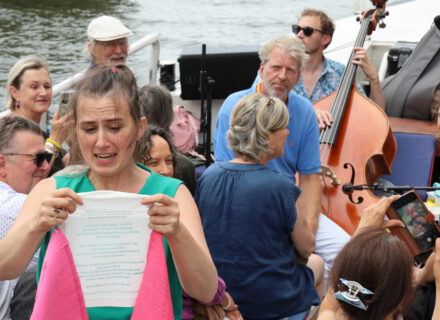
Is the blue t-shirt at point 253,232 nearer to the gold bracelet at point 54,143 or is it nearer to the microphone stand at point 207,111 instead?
the gold bracelet at point 54,143

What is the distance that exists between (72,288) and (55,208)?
0.19 metres

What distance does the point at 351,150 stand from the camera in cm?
336

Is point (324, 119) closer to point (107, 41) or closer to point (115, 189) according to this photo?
point (107, 41)

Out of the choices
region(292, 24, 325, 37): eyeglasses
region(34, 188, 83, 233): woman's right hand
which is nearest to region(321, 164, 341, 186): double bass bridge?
region(292, 24, 325, 37): eyeglasses

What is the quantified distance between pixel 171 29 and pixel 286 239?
10607 millimetres

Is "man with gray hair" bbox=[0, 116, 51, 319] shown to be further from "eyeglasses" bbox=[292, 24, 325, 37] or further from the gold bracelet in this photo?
"eyeglasses" bbox=[292, 24, 325, 37]

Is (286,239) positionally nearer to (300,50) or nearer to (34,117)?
(300,50)

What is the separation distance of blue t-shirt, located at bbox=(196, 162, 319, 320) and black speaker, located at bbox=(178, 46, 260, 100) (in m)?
2.16

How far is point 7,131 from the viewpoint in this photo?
2.46 meters

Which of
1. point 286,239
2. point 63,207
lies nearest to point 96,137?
point 63,207

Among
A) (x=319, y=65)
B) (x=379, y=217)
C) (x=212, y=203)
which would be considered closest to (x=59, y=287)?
(x=212, y=203)

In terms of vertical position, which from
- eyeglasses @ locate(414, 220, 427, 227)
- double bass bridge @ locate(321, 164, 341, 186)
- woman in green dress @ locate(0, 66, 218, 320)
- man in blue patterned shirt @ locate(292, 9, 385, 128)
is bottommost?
double bass bridge @ locate(321, 164, 341, 186)

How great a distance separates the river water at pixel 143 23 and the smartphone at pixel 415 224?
20.6 ft

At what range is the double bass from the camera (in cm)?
309
